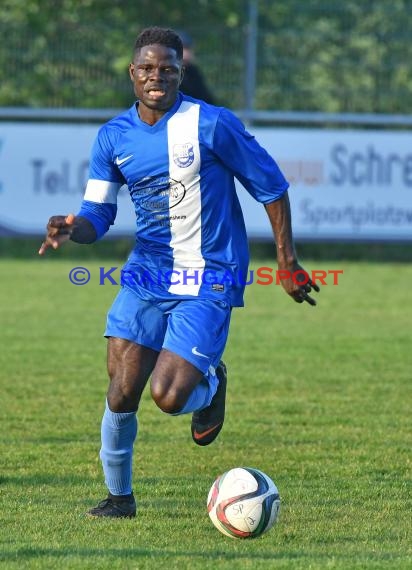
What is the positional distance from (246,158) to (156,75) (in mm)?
542

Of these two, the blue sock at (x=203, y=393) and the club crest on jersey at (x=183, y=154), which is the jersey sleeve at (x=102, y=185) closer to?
the club crest on jersey at (x=183, y=154)

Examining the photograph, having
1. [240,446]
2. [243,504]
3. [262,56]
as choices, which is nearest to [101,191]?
[243,504]

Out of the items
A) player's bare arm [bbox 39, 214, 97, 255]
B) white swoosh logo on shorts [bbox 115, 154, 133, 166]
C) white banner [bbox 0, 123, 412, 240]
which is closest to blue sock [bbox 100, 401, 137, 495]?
player's bare arm [bbox 39, 214, 97, 255]

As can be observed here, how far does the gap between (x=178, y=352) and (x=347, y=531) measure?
1.03 m

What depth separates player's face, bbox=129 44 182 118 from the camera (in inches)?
231

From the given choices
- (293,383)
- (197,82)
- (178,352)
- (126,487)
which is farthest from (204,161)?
(197,82)

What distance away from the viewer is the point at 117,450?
582 cm

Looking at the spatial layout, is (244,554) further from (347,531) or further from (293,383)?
(293,383)

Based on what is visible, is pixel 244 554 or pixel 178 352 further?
pixel 178 352

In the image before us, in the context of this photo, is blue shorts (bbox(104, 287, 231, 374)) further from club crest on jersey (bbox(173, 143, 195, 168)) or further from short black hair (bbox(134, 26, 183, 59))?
short black hair (bbox(134, 26, 183, 59))

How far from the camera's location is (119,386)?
5754 mm

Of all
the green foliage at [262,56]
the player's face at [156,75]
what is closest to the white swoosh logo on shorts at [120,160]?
the player's face at [156,75]

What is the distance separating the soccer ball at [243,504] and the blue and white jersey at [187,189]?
846 mm

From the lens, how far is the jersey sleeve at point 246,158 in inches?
233
